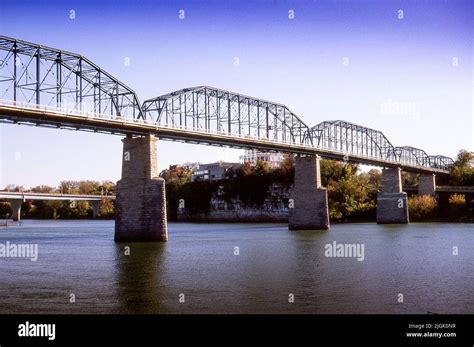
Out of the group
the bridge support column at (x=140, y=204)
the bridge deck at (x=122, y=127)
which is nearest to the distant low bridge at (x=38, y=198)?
the bridge deck at (x=122, y=127)

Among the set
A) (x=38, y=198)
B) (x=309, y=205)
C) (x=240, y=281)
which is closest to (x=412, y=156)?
(x=309, y=205)

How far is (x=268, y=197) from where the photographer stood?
130375mm

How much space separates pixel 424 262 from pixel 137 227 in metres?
28.1

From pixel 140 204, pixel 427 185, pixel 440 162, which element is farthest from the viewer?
pixel 440 162


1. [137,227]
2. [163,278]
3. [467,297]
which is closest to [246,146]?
[137,227]

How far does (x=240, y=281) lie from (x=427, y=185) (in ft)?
326

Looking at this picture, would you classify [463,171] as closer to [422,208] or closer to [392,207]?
[422,208]

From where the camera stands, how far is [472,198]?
4422 inches

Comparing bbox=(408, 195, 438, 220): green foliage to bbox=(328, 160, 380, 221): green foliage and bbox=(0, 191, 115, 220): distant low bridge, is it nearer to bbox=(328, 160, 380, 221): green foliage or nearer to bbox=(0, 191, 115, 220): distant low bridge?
bbox=(328, 160, 380, 221): green foliage

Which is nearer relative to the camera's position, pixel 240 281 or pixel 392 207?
pixel 240 281
